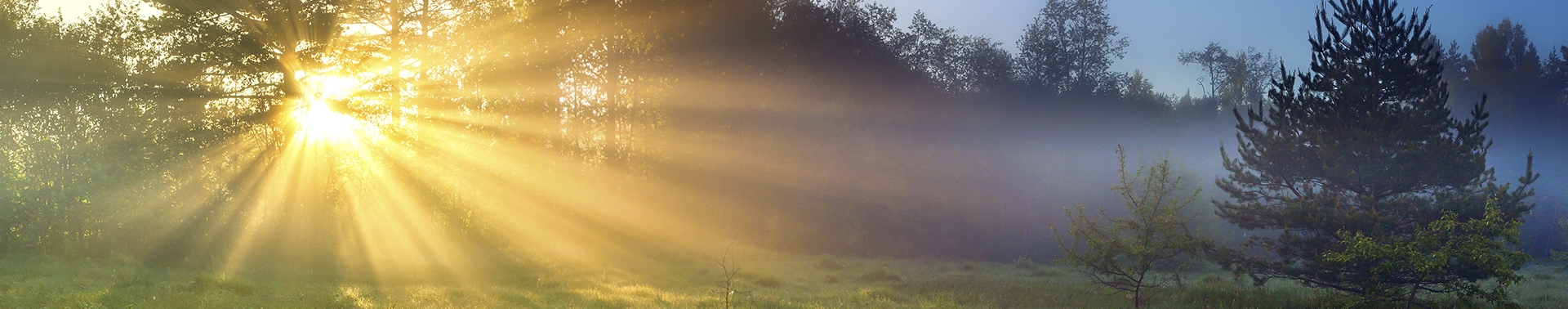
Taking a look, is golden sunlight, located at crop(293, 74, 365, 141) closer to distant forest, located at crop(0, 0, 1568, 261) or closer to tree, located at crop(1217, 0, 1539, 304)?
distant forest, located at crop(0, 0, 1568, 261)

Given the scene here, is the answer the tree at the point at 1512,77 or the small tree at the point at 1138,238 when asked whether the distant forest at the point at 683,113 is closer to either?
the tree at the point at 1512,77

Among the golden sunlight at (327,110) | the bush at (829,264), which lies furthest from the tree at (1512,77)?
the golden sunlight at (327,110)

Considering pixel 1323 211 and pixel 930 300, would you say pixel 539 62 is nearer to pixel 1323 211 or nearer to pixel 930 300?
pixel 930 300

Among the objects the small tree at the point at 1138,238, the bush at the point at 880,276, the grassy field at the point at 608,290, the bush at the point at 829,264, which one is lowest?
the bush at the point at 829,264

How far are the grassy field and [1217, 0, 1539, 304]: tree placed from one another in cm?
133

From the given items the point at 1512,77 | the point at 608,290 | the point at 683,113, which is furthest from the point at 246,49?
the point at 1512,77

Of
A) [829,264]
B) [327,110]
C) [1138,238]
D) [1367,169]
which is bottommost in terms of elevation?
[829,264]

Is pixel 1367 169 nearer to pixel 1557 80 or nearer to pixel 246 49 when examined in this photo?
pixel 246 49

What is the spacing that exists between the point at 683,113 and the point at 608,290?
14990 millimetres

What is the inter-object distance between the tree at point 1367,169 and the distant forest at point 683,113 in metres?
18.3

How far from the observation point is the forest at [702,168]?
15.2 m

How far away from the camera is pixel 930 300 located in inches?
663

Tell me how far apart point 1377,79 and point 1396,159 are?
1853 millimetres

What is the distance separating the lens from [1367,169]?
15.6m
